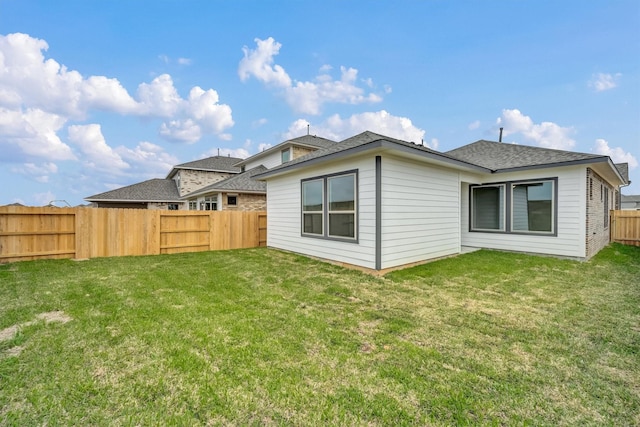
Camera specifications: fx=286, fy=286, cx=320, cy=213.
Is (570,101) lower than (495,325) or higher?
higher

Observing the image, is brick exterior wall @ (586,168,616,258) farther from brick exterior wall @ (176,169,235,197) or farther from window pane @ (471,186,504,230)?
brick exterior wall @ (176,169,235,197)

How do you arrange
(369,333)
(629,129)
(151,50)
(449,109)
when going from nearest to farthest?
1. (369,333)
2. (151,50)
3. (629,129)
4. (449,109)

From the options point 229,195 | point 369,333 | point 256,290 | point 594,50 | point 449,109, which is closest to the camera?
point 369,333

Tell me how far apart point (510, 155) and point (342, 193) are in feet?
21.3

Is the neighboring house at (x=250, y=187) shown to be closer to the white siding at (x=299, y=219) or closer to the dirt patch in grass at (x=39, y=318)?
the white siding at (x=299, y=219)

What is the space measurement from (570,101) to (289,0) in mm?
10898

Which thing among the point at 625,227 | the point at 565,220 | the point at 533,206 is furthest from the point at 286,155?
the point at 625,227

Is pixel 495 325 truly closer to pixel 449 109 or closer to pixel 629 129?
pixel 449 109

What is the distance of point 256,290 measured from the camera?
505 centimetres

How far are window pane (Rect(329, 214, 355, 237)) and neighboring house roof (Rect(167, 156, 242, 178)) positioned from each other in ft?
58.4

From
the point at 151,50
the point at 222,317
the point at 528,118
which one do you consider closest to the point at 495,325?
the point at 222,317

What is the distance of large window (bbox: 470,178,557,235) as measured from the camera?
26.5 feet

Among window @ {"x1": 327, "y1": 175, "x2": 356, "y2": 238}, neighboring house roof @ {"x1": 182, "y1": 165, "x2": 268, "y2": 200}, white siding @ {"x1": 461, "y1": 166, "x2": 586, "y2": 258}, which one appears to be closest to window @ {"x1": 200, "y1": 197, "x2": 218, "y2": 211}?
neighboring house roof @ {"x1": 182, "y1": 165, "x2": 268, "y2": 200}

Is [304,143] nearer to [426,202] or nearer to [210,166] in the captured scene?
[210,166]
